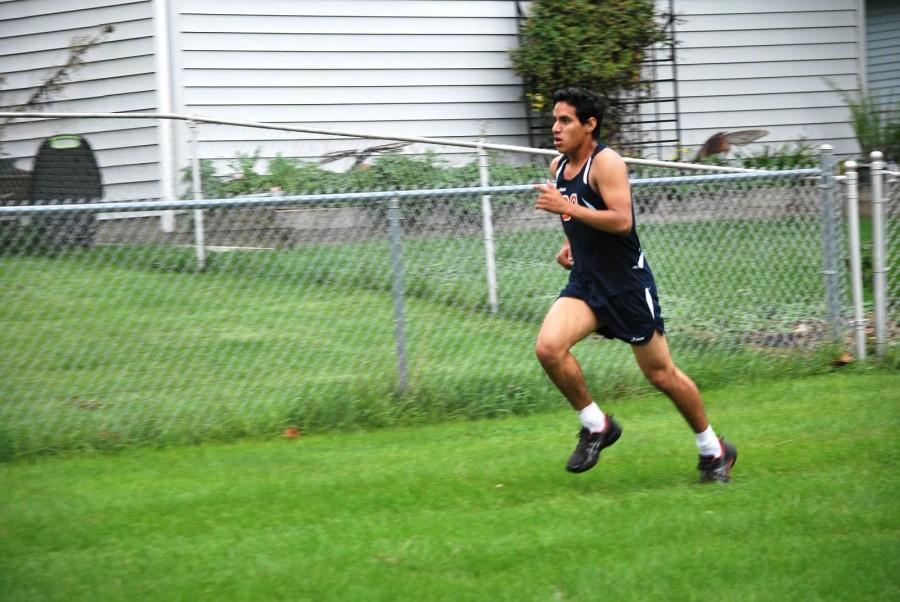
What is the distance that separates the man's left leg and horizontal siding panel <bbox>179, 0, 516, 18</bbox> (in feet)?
24.5

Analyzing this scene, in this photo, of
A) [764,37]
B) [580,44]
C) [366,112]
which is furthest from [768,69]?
[366,112]

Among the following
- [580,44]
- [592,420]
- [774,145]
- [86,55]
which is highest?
[86,55]

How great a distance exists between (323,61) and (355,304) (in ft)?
19.0

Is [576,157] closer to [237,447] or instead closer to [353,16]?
[237,447]

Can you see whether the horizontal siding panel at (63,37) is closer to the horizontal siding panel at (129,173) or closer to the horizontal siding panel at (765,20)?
the horizontal siding panel at (129,173)

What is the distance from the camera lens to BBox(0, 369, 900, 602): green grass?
158 inches

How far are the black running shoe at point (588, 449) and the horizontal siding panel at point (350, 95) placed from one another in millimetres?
7175

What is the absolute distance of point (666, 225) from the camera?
7.44 metres

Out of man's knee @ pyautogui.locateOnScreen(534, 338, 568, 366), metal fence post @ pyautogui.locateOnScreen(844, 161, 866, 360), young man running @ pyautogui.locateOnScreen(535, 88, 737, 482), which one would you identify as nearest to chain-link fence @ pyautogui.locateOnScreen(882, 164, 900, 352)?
metal fence post @ pyautogui.locateOnScreen(844, 161, 866, 360)

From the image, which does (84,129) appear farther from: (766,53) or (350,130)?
(766,53)

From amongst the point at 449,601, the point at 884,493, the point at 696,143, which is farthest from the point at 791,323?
the point at 696,143

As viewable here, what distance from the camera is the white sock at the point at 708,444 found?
525 centimetres

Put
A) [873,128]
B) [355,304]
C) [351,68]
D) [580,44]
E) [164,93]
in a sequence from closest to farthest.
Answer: [355,304]
[164,93]
[351,68]
[580,44]
[873,128]

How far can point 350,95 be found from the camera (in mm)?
11914
